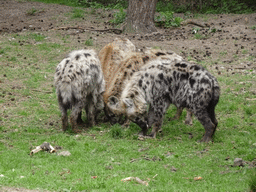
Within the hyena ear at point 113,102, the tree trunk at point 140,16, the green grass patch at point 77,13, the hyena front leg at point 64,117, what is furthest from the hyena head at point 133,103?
the green grass patch at point 77,13

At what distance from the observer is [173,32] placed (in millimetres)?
14953

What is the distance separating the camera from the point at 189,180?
523 cm

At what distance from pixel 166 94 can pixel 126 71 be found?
3.48 ft

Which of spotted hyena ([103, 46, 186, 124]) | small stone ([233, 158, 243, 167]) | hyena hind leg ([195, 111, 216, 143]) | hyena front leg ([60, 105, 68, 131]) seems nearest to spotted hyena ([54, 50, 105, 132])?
hyena front leg ([60, 105, 68, 131])

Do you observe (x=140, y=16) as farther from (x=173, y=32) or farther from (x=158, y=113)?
(x=158, y=113)

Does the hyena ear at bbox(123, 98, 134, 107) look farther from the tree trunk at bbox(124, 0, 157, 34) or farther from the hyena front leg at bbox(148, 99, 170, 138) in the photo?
the tree trunk at bbox(124, 0, 157, 34)

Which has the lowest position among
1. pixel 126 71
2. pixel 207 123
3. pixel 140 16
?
pixel 207 123

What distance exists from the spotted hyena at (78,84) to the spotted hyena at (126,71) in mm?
247

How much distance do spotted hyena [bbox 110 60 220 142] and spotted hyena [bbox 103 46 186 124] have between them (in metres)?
0.18

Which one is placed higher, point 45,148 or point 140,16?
point 140,16

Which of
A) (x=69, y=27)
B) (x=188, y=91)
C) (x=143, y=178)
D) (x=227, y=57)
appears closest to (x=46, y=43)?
(x=69, y=27)

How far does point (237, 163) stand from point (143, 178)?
1.45 m

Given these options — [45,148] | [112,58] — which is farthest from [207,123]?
[112,58]

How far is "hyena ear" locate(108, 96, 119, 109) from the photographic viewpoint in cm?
774
